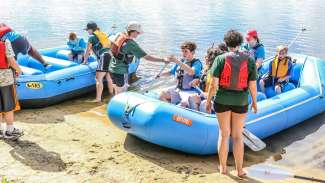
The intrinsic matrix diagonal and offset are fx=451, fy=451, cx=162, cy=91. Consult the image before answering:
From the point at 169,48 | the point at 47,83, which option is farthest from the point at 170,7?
the point at 47,83

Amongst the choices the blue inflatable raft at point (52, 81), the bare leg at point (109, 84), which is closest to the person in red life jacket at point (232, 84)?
the blue inflatable raft at point (52, 81)

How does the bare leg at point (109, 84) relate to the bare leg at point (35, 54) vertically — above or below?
below

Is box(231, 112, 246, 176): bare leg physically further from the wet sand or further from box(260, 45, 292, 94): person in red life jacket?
box(260, 45, 292, 94): person in red life jacket

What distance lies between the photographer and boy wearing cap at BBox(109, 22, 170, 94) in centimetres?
567

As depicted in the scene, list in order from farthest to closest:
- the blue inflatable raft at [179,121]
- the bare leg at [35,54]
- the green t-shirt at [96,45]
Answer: the bare leg at [35,54] < the green t-shirt at [96,45] < the blue inflatable raft at [179,121]

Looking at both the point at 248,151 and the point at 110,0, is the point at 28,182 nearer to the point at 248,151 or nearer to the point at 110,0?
the point at 248,151

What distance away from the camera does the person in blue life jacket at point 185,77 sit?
18.5 ft

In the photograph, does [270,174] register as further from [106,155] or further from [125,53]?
[125,53]

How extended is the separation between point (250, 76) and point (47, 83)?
378 cm

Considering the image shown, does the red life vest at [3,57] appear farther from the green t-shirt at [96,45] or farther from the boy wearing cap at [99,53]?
the green t-shirt at [96,45]

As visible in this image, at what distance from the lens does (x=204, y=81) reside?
5.78 meters

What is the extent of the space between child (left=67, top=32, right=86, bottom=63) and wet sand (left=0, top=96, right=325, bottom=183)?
2058 millimetres

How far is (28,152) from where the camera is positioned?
5105 millimetres

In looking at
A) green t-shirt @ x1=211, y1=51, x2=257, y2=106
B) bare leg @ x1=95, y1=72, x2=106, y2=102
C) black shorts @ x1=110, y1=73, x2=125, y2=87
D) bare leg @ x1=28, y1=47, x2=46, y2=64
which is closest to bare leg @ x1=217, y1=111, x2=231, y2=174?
green t-shirt @ x1=211, y1=51, x2=257, y2=106
